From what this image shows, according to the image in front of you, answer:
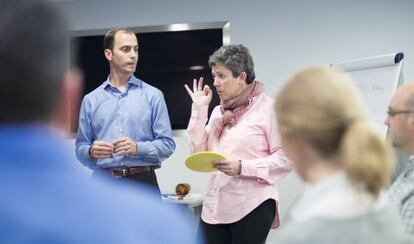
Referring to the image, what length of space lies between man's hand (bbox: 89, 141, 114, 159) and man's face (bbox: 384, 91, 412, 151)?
4.30ft

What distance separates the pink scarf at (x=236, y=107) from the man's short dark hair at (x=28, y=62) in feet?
6.59

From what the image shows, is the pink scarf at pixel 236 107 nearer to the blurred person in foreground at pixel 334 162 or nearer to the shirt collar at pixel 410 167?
the shirt collar at pixel 410 167

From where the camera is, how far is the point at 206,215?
2457 mm

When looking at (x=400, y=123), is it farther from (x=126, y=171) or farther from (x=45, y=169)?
(x=45, y=169)

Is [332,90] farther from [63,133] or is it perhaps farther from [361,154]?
[63,133]

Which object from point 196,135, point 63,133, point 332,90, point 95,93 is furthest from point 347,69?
point 63,133

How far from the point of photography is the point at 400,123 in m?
2.00

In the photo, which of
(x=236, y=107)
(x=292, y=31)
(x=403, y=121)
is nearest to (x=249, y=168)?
(x=236, y=107)

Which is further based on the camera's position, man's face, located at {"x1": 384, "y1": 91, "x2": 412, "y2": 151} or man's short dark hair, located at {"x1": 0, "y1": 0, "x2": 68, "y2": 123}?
man's face, located at {"x1": 384, "y1": 91, "x2": 412, "y2": 151}

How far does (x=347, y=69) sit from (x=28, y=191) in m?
3.24

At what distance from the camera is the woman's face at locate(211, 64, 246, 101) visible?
8.13 feet

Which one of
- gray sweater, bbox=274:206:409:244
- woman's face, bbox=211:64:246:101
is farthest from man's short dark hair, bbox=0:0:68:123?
woman's face, bbox=211:64:246:101

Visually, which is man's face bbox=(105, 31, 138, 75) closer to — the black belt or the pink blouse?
the black belt

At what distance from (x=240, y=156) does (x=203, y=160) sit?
200mm
